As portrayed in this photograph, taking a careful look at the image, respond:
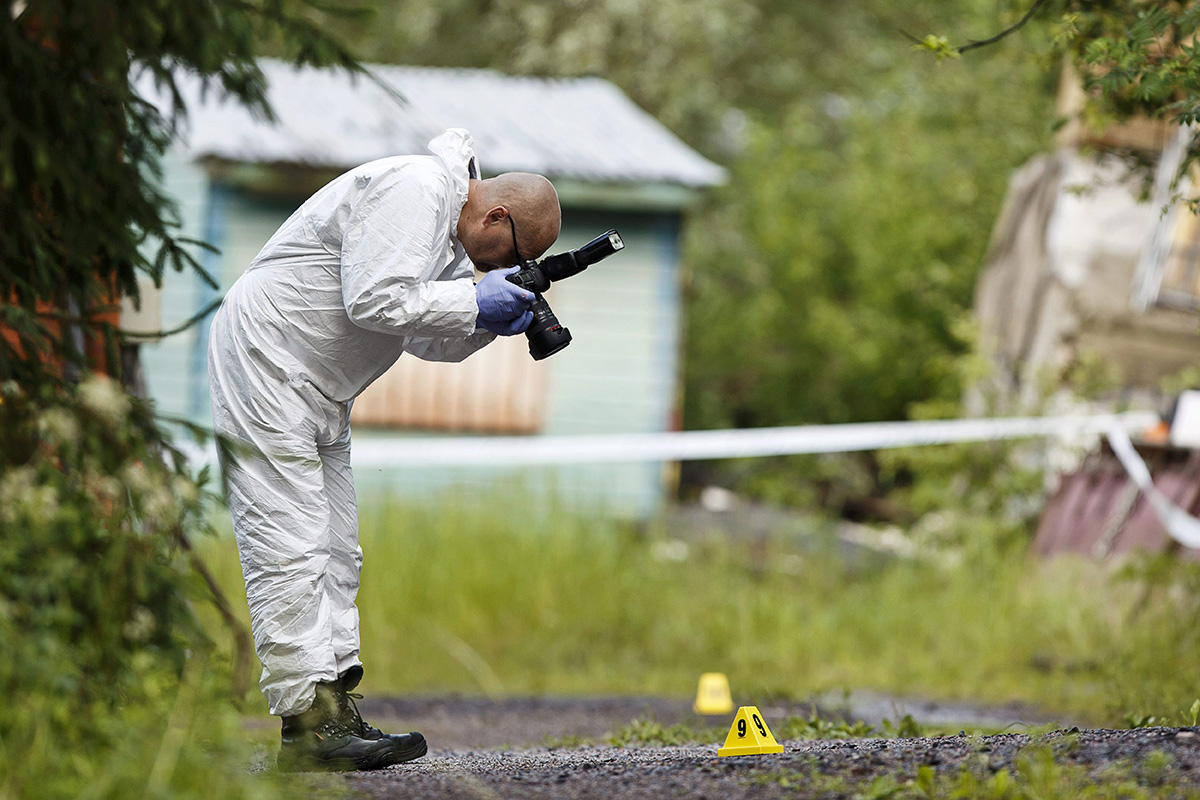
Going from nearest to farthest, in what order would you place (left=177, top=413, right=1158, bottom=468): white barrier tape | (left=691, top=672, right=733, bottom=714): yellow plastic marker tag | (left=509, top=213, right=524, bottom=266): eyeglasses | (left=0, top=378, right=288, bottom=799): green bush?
(left=0, top=378, right=288, bottom=799): green bush < (left=509, top=213, right=524, bottom=266): eyeglasses < (left=691, top=672, right=733, bottom=714): yellow plastic marker tag < (left=177, top=413, right=1158, bottom=468): white barrier tape

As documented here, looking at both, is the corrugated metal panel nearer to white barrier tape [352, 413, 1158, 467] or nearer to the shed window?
white barrier tape [352, 413, 1158, 467]

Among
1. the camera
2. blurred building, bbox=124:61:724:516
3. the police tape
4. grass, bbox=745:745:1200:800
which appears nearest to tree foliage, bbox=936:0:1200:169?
the camera

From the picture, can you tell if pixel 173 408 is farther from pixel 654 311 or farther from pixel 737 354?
pixel 737 354

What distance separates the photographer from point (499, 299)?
3684 millimetres

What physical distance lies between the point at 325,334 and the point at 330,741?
3.58 ft

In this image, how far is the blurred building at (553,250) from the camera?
10.7 meters

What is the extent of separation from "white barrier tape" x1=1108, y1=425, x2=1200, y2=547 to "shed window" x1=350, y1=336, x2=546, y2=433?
183 inches

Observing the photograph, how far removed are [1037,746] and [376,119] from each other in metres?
9.10

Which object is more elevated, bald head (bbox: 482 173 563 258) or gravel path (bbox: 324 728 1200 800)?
bald head (bbox: 482 173 563 258)

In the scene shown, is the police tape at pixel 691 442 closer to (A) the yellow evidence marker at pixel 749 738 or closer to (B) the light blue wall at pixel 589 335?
(B) the light blue wall at pixel 589 335

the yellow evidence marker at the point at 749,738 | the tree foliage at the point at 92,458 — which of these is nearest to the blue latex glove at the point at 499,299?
the tree foliage at the point at 92,458

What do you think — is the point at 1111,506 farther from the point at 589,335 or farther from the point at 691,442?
the point at 589,335

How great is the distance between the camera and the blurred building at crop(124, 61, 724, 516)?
1066cm

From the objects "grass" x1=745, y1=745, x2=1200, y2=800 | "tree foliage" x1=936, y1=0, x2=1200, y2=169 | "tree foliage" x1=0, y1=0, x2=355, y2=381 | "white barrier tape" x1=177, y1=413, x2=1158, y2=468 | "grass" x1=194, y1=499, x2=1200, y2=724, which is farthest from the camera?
"white barrier tape" x1=177, y1=413, x2=1158, y2=468
